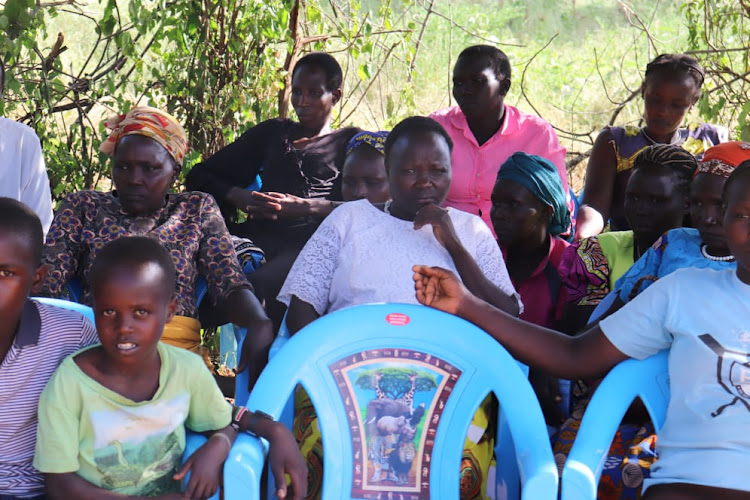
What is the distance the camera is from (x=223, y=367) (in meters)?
4.91

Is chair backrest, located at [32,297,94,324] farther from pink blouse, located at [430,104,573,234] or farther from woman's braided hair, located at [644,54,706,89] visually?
woman's braided hair, located at [644,54,706,89]

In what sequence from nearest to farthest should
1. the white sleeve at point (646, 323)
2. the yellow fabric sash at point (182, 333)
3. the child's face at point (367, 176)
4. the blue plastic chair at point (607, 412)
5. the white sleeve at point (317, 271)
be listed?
the blue plastic chair at point (607, 412)
the white sleeve at point (646, 323)
the white sleeve at point (317, 271)
the yellow fabric sash at point (182, 333)
the child's face at point (367, 176)

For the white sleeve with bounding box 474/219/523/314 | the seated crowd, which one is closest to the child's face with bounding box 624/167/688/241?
the seated crowd

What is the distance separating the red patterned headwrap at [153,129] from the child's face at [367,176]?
2.56 ft

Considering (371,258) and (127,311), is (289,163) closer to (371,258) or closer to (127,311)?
(371,258)

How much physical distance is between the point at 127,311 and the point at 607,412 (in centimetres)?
123

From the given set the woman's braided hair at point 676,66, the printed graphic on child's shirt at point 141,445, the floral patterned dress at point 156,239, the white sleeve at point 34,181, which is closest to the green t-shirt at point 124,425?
the printed graphic on child's shirt at point 141,445

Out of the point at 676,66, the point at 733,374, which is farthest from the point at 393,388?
the point at 676,66

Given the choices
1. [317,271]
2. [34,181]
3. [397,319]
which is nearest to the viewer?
[397,319]

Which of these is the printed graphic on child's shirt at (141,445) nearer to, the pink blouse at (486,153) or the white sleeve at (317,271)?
the white sleeve at (317,271)

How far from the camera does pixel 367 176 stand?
12.4 feet

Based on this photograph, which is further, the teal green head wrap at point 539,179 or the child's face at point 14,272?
the teal green head wrap at point 539,179

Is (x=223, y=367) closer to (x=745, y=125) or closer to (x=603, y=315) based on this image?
(x=603, y=315)

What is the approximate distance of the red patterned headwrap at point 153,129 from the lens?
3.16m
